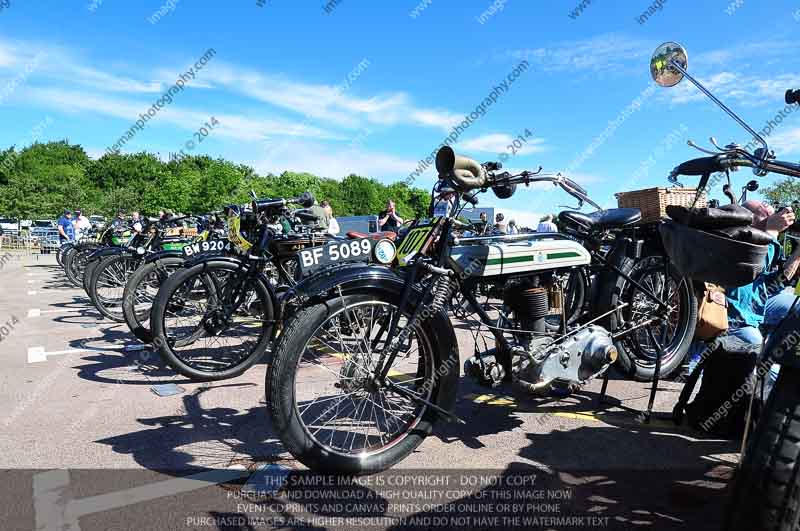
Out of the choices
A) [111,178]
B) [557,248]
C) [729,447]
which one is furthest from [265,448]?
[111,178]

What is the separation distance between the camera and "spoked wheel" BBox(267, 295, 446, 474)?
242 cm

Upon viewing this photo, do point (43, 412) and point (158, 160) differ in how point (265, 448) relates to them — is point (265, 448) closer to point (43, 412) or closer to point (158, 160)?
point (43, 412)

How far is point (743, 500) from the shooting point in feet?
4.76

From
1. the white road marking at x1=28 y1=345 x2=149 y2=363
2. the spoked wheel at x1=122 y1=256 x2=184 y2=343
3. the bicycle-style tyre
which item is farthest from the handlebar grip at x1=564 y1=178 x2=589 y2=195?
the white road marking at x1=28 y1=345 x2=149 y2=363

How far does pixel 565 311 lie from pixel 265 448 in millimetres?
2005

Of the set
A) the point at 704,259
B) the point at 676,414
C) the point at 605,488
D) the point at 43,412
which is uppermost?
the point at 704,259

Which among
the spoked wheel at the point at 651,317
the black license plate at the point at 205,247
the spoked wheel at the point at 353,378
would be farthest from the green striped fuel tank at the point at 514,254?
the black license plate at the point at 205,247

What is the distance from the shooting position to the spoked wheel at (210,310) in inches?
164

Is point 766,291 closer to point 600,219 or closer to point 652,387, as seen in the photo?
point 652,387

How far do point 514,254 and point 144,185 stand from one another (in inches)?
2340

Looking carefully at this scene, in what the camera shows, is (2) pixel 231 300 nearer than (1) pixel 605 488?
No

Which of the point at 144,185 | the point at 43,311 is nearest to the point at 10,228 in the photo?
the point at 144,185

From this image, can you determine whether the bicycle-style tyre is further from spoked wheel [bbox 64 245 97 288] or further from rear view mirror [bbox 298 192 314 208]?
spoked wheel [bbox 64 245 97 288]

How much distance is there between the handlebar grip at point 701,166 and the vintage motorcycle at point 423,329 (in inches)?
21.6
